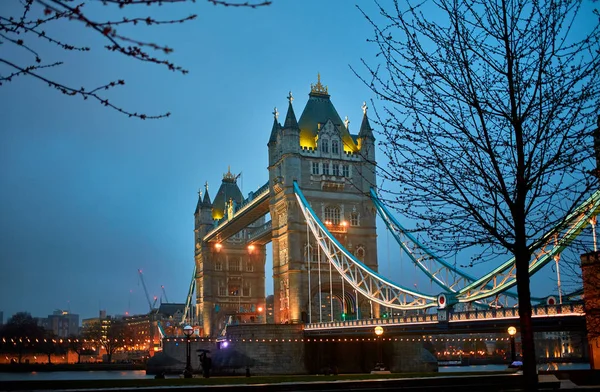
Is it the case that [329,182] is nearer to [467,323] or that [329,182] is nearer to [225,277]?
[467,323]

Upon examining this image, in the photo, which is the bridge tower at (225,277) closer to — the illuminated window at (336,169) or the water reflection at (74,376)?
the water reflection at (74,376)

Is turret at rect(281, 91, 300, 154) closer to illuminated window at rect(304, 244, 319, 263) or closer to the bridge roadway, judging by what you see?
illuminated window at rect(304, 244, 319, 263)

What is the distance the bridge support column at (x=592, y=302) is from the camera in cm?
2705

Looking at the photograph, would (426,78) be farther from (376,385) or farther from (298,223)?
(298,223)

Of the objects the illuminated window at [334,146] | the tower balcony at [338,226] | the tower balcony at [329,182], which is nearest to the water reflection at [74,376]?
the tower balcony at [338,226]

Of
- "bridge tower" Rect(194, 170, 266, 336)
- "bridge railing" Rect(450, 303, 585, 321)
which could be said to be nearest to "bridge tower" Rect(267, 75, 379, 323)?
"bridge railing" Rect(450, 303, 585, 321)

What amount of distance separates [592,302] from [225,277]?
7122cm

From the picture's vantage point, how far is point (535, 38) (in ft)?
51.6

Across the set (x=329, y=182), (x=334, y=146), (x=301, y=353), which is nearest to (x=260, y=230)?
(x=334, y=146)

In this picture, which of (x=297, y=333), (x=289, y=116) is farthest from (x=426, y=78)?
(x=289, y=116)

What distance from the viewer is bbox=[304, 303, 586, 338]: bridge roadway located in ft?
117

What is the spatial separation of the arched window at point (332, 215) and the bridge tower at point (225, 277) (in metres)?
29.1

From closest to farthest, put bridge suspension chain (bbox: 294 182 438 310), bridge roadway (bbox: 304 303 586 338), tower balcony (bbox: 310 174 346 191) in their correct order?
bridge roadway (bbox: 304 303 586 338) → bridge suspension chain (bbox: 294 182 438 310) → tower balcony (bbox: 310 174 346 191)

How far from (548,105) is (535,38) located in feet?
4.83
